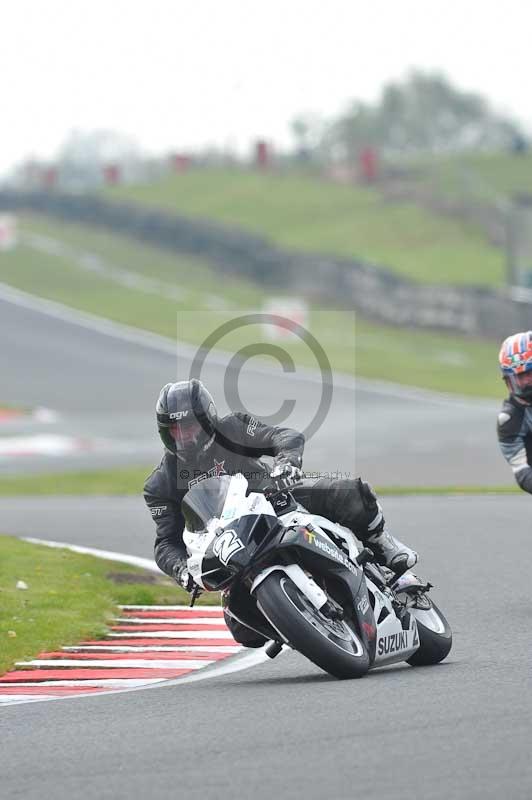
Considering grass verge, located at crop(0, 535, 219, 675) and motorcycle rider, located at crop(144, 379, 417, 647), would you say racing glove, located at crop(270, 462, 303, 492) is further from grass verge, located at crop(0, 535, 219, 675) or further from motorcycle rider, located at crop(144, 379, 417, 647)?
grass verge, located at crop(0, 535, 219, 675)

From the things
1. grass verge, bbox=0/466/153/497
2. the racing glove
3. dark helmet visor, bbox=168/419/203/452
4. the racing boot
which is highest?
dark helmet visor, bbox=168/419/203/452

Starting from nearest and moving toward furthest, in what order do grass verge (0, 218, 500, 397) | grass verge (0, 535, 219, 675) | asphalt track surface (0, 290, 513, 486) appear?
grass verge (0, 535, 219, 675), asphalt track surface (0, 290, 513, 486), grass verge (0, 218, 500, 397)

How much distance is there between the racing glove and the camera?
7367 mm

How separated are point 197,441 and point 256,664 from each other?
1415 millimetres

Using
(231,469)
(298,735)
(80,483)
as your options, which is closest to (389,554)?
(231,469)

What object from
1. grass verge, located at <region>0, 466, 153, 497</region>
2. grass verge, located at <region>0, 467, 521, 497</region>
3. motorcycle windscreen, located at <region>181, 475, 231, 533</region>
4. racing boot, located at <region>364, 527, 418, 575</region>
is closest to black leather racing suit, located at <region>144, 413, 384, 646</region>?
racing boot, located at <region>364, 527, 418, 575</region>

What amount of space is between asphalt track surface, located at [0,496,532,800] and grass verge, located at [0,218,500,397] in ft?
77.6

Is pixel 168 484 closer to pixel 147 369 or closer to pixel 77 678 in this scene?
pixel 77 678

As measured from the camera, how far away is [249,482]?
7.58 metres

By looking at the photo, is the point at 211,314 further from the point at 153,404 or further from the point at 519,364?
the point at 519,364

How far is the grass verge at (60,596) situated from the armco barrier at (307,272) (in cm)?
2180

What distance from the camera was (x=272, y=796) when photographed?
5.11 meters

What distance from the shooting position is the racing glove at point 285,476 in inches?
290

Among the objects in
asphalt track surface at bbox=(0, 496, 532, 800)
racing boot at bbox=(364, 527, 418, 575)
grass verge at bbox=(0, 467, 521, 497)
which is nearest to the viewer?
asphalt track surface at bbox=(0, 496, 532, 800)
